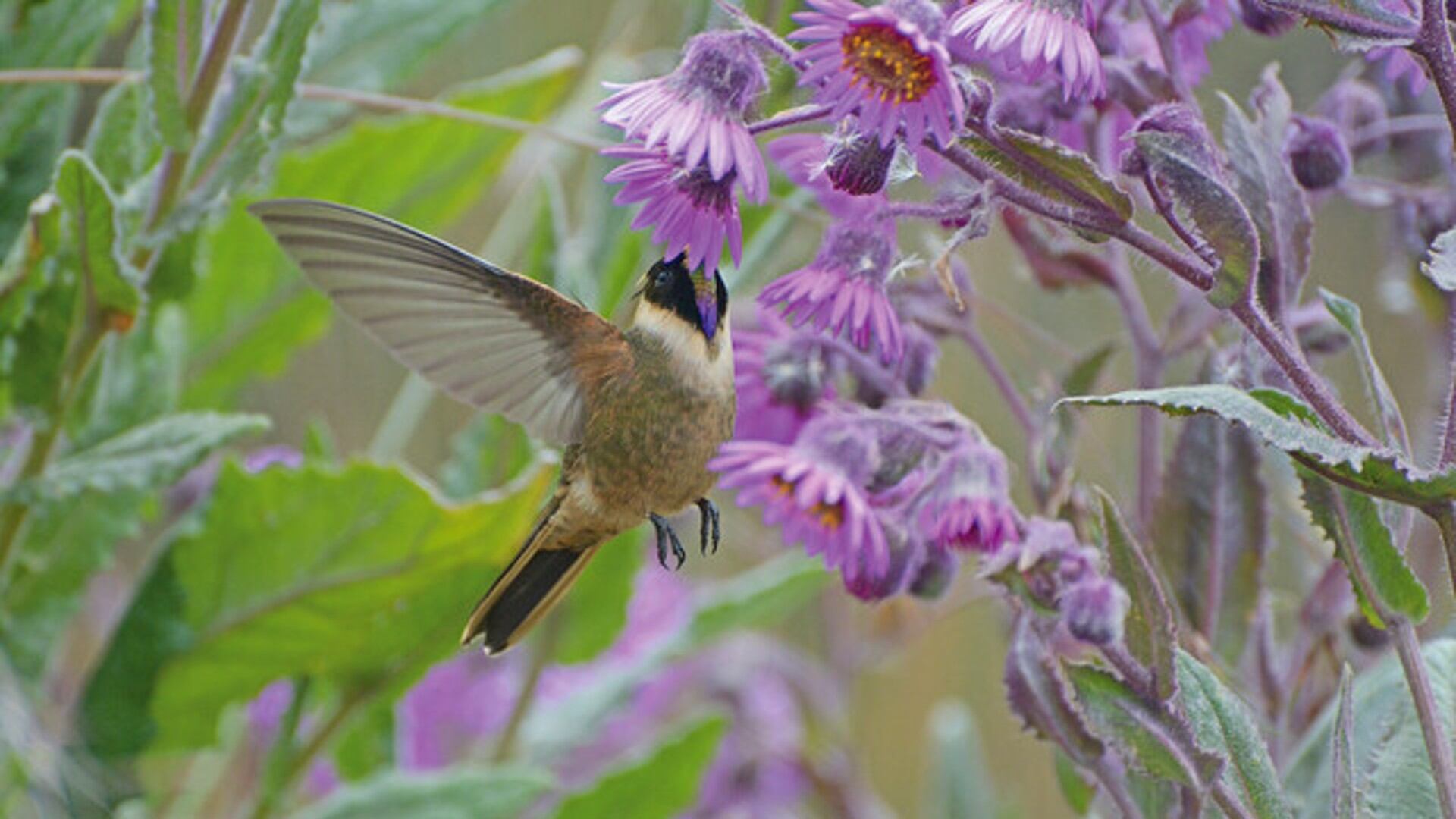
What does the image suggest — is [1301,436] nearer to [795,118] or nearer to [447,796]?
[795,118]

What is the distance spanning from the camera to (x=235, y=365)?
4.77ft

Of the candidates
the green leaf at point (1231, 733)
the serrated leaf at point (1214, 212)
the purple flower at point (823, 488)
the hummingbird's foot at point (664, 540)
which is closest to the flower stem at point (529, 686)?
the hummingbird's foot at point (664, 540)

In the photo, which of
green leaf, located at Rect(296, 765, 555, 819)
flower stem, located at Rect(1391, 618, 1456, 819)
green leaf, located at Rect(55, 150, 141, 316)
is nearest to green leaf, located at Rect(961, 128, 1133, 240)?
flower stem, located at Rect(1391, 618, 1456, 819)

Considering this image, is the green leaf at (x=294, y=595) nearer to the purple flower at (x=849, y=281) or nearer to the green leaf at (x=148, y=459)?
the green leaf at (x=148, y=459)

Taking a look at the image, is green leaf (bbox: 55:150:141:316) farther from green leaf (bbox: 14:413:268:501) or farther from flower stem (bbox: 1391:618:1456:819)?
flower stem (bbox: 1391:618:1456:819)

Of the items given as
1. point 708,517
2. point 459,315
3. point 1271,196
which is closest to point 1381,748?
point 1271,196

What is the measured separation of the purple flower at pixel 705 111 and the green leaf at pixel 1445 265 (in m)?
0.28

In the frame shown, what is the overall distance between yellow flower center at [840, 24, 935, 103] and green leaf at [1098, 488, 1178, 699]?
0.69 feet

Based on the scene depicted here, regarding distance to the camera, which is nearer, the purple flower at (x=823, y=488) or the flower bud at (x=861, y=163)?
the flower bud at (x=861, y=163)

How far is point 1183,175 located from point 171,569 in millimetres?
814

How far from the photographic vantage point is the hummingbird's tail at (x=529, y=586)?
102cm

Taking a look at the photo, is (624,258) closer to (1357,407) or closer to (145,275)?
(145,275)

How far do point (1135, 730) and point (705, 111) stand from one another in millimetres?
342

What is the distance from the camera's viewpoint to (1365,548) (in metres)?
0.79
